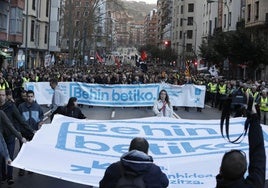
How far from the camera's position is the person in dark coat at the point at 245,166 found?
3.96m

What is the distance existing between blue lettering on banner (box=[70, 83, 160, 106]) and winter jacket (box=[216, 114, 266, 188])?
2286cm

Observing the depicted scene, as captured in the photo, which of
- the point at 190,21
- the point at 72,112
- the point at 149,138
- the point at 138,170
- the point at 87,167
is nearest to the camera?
the point at 138,170

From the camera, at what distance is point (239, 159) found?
399cm

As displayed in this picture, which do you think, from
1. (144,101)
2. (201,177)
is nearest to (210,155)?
(201,177)

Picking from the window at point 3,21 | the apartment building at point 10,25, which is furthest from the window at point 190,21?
the window at point 3,21

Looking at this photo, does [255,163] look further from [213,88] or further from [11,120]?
[213,88]

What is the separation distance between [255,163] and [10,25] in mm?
47700

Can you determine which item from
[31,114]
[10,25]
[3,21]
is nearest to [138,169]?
[31,114]

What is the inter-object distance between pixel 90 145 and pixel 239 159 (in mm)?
4084

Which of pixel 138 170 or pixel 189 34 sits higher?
pixel 189 34

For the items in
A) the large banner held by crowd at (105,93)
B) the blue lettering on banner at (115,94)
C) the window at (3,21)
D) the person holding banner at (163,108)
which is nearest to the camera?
the person holding banner at (163,108)

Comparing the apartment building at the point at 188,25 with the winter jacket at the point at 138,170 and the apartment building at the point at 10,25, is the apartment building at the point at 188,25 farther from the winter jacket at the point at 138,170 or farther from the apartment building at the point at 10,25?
the winter jacket at the point at 138,170

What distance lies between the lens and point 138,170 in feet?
14.3

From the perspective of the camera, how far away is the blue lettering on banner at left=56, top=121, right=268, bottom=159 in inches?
305
